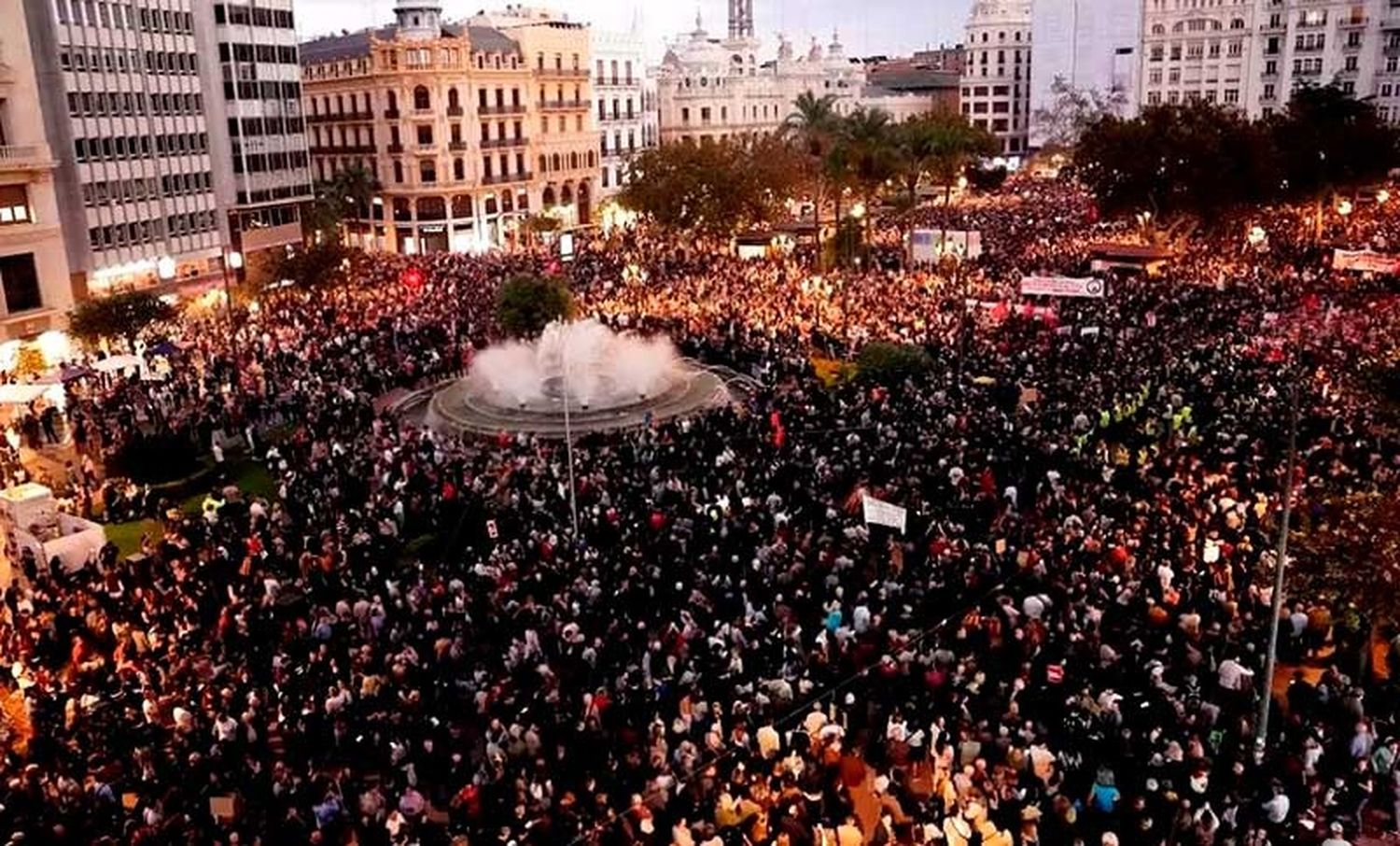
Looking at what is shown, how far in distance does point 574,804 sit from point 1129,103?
383ft

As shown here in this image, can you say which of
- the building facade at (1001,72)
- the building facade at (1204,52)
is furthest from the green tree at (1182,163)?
the building facade at (1001,72)

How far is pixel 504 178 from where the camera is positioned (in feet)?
242

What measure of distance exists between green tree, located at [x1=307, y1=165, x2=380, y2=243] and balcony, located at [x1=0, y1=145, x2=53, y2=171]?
772 inches

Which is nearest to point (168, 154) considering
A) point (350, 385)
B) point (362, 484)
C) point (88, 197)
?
point (88, 197)

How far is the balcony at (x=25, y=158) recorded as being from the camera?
3994 cm

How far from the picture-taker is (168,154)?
1996 inches

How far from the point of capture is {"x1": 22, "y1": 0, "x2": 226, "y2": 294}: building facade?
44.8 meters

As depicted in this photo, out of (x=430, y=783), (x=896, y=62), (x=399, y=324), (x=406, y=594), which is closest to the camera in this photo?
(x=430, y=783)

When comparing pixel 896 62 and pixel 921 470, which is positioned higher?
pixel 896 62

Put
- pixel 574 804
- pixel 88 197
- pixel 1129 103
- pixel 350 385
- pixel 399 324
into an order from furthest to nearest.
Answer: pixel 1129 103
pixel 88 197
pixel 399 324
pixel 350 385
pixel 574 804

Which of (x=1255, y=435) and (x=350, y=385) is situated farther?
(x=350, y=385)

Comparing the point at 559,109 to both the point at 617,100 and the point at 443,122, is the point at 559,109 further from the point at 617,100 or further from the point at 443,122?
the point at 443,122

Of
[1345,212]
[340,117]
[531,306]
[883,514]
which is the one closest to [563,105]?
[340,117]

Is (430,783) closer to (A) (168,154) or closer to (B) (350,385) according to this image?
(B) (350,385)
